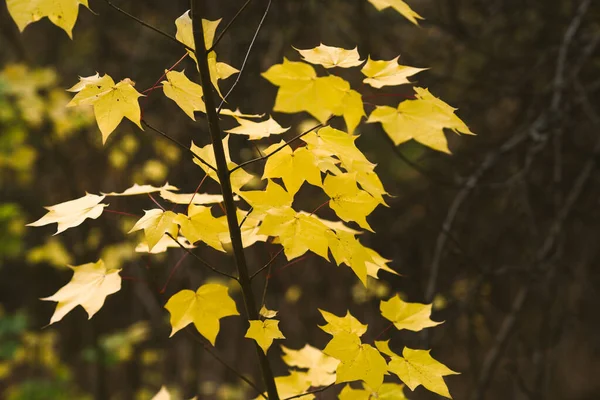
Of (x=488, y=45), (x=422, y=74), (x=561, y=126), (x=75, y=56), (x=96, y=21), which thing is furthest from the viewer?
(x=75, y=56)

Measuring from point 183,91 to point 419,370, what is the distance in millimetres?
611

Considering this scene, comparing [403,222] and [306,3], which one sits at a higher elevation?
[306,3]

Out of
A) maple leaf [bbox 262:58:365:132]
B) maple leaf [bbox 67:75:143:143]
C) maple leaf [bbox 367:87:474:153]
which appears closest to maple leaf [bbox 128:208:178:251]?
maple leaf [bbox 67:75:143:143]

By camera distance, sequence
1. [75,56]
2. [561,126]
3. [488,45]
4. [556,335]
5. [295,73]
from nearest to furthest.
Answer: [295,73], [561,126], [556,335], [488,45], [75,56]

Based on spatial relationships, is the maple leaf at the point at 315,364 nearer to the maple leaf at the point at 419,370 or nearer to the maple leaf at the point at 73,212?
the maple leaf at the point at 419,370

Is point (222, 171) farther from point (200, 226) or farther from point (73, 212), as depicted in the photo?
point (73, 212)

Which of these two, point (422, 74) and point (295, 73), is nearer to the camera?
point (295, 73)

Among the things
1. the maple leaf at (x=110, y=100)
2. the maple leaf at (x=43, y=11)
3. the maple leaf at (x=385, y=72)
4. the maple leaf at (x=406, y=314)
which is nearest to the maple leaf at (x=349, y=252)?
the maple leaf at (x=406, y=314)

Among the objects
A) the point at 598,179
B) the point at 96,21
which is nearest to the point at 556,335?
the point at 598,179

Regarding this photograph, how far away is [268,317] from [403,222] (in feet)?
6.65

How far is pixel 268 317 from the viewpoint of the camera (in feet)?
3.10

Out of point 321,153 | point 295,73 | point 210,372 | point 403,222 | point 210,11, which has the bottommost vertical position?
point 210,372

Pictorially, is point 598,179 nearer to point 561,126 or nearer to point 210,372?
point 561,126

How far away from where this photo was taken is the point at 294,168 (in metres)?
0.88
